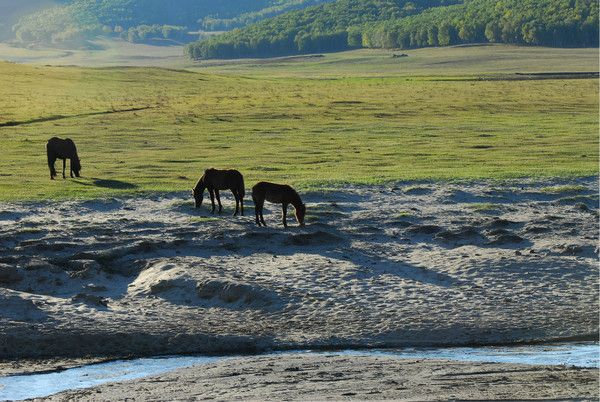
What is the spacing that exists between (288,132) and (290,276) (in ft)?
92.4

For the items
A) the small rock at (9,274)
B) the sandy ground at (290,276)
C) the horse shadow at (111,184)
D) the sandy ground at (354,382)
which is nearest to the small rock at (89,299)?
the sandy ground at (290,276)

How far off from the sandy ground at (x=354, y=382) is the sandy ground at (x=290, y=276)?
1.49 meters

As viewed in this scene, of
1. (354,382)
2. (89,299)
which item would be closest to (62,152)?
(89,299)

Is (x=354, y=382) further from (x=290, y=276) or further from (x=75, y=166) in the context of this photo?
(x=75, y=166)

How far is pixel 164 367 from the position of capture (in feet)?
45.9

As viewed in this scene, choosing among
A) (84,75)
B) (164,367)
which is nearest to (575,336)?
(164,367)

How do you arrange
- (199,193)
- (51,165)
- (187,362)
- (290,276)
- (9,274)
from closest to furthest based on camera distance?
(187,362), (9,274), (290,276), (199,193), (51,165)

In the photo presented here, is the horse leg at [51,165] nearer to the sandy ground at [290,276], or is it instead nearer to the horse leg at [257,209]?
the sandy ground at [290,276]

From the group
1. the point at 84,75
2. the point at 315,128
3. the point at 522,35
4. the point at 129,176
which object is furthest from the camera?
the point at 522,35

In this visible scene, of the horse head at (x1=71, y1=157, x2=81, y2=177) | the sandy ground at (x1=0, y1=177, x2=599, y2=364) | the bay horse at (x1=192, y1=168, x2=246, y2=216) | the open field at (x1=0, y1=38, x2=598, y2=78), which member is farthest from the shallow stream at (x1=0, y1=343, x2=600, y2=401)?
the open field at (x1=0, y1=38, x2=598, y2=78)

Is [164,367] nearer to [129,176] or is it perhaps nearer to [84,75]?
[129,176]

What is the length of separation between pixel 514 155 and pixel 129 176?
13.3m

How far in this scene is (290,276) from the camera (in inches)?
710

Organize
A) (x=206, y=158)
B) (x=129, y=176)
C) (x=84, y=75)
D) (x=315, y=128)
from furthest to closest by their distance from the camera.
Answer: (x=84, y=75) < (x=315, y=128) < (x=206, y=158) < (x=129, y=176)
